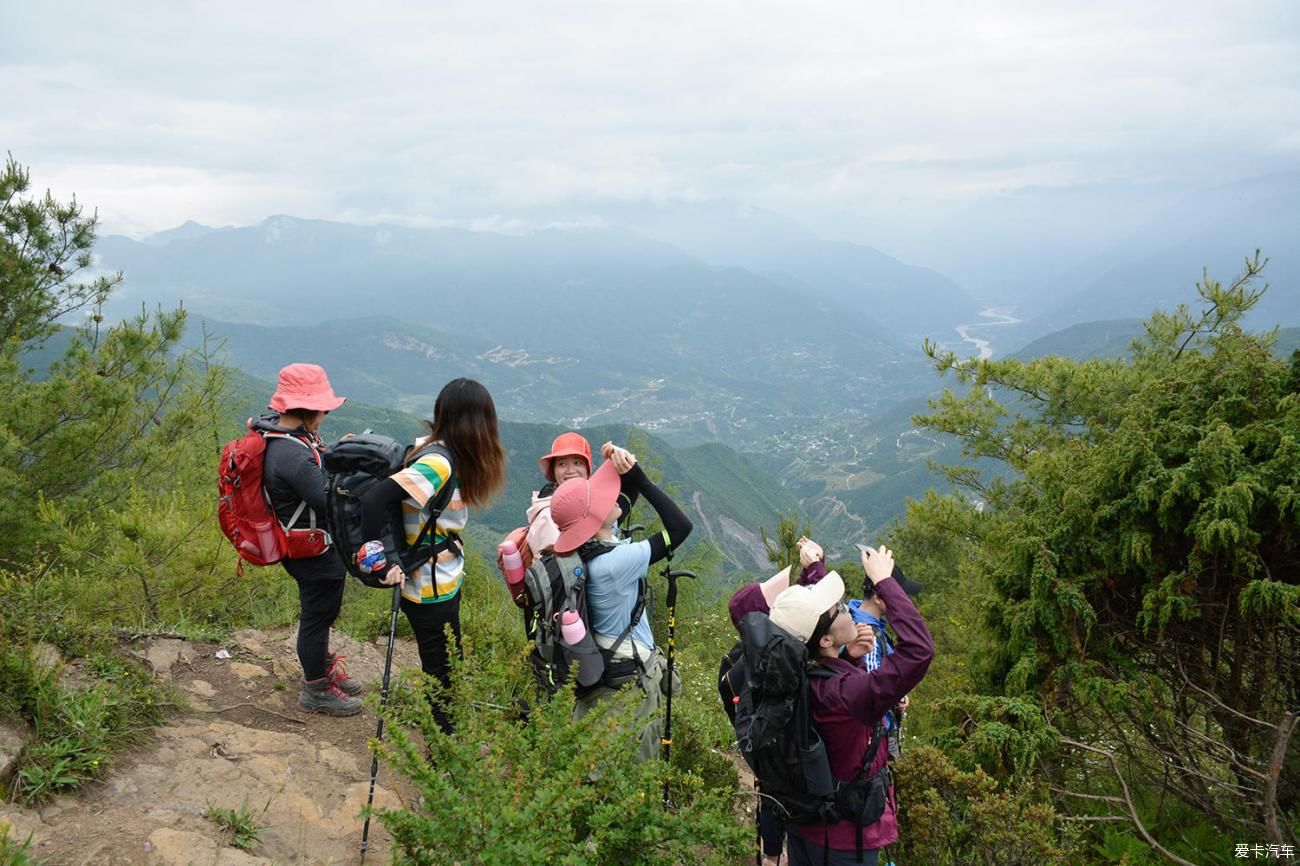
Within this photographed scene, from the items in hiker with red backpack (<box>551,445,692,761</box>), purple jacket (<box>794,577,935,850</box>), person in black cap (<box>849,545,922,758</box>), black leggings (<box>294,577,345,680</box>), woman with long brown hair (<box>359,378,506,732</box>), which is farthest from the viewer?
black leggings (<box>294,577,345,680</box>)

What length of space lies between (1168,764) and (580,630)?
3711 millimetres

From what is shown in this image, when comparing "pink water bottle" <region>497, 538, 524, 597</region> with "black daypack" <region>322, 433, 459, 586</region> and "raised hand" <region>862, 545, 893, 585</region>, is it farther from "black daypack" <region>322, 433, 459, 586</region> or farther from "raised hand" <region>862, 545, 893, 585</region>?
"raised hand" <region>862, 545, 893, 585</region>

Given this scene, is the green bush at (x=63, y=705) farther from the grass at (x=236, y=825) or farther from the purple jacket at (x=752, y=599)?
the purple jacket at (x=752, y=599)

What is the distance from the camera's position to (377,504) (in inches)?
146

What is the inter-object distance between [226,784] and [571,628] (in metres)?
2.00

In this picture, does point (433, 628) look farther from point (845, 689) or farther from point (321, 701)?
point (845, 689)

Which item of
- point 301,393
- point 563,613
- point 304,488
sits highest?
point 301,393

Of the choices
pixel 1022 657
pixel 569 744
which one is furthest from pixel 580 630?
pixel 1022 657

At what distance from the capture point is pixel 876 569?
318cm

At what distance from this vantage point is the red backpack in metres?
4.08

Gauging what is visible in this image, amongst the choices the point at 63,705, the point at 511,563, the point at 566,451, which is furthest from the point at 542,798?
the point at 63,705

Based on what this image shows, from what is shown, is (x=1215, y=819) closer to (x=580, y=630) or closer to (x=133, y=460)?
(x=580, y=630)

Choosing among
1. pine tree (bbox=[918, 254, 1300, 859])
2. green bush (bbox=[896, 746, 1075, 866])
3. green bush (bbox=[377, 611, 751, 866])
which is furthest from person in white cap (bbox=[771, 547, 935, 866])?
pine tree (bbox=[918, 254, 1300, 859])

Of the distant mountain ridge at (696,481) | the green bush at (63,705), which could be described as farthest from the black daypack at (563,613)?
the distant mountain ridge at (696,481)
